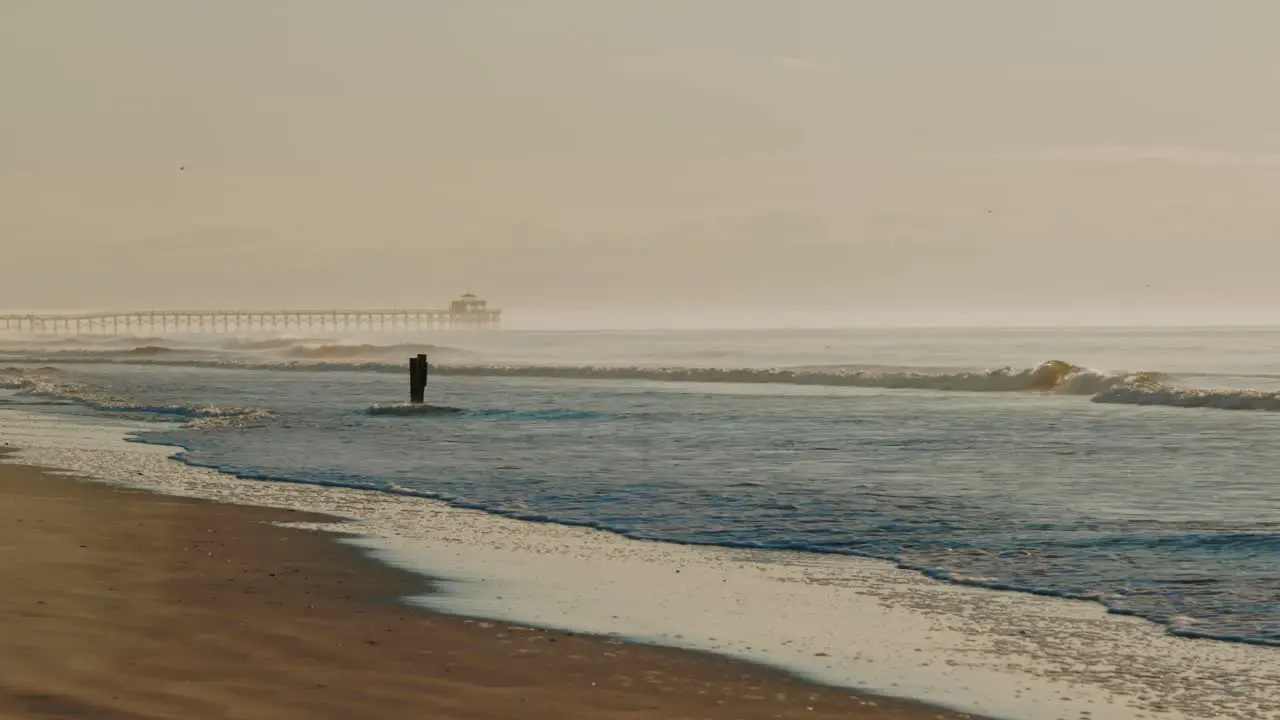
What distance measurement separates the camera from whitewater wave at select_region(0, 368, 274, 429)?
98.8ft

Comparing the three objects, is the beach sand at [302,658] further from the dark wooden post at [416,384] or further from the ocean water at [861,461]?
the dark wooden post at [416,384]

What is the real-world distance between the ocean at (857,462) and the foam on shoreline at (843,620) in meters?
0.62

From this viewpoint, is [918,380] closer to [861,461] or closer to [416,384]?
[416,384]

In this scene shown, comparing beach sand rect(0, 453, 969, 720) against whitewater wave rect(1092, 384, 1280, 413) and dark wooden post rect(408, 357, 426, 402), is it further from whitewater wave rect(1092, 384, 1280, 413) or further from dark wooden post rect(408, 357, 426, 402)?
whitewater wave rect(1092, 384, 1280, 413)

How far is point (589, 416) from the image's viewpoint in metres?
33.2

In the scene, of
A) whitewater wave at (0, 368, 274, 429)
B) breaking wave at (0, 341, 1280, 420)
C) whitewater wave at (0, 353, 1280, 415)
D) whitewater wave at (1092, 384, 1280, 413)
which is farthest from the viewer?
breaking wave at (0, 341, 1280, 420)

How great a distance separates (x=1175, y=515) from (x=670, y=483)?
5954 mm

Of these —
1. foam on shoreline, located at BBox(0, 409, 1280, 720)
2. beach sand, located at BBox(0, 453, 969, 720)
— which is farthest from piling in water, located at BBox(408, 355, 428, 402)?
beach sand, located at BBox(0, 453, 969, 720)

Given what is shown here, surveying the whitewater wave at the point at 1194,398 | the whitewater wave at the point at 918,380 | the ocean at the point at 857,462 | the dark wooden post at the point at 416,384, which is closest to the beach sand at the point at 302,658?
the ocean at the point at 857,462

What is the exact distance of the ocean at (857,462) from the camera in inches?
476

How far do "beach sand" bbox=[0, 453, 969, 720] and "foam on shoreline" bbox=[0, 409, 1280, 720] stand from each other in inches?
17.1

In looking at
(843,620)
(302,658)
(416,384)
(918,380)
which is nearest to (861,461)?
(843,620)

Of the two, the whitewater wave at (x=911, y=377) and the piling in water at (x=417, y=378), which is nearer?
the piling in water at (x=417, y=378)

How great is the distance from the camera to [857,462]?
21.2 m
